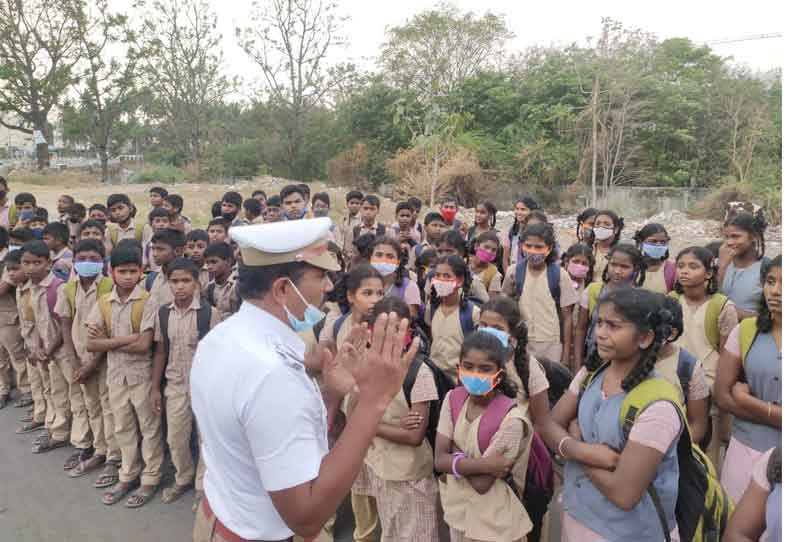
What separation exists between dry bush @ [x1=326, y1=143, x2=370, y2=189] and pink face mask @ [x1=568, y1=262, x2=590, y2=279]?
20.7 m

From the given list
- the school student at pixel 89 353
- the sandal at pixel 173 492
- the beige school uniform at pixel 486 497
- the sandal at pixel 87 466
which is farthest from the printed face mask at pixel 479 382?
the sandal at pixel 87 466

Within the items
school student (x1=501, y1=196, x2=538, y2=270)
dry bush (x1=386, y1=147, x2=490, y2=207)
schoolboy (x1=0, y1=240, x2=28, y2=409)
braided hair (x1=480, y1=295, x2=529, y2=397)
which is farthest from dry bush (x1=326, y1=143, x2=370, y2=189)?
braided hair (x1=480, y1=295, x2=529, y2=397)

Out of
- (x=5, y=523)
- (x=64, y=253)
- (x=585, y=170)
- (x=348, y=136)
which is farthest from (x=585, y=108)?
(x=5, y=523)

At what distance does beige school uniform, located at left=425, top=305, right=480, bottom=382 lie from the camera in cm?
Result: 380

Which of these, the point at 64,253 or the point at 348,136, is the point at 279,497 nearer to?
the point at 64,253

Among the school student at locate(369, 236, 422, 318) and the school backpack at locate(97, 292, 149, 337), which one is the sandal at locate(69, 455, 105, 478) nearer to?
the school backpack at locate(97, 292, 149, 337)

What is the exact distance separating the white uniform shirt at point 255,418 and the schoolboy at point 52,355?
369 cm

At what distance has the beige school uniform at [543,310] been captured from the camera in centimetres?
452

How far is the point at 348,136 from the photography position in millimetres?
26391

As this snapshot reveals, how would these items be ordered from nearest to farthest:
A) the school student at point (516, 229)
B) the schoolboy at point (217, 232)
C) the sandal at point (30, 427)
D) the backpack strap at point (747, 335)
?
the backpack strap at point (747, 335)
the sandal at point (30, 427)
the schoolboy at point (217, 232)
the school student at point (516, 229)

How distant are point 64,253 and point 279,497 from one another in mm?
5250

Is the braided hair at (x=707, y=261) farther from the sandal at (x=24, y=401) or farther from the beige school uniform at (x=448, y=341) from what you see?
the sandal at (x=24, y=401)
